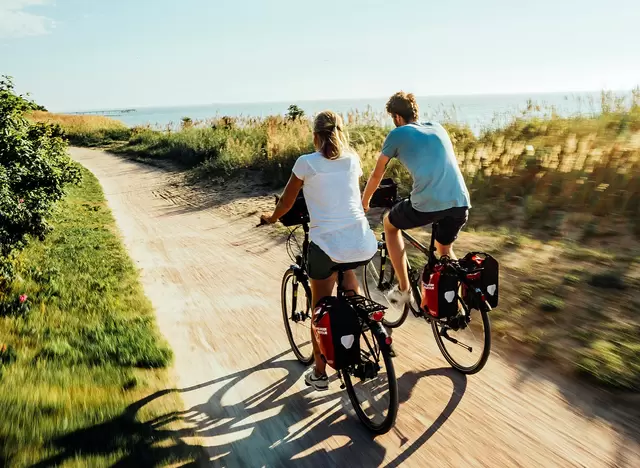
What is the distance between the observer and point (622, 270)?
5500 millimetres

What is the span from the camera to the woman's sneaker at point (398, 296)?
4.73m

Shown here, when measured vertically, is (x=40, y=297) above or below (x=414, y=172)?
below

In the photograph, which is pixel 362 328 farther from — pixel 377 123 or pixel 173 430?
pixel 377 123

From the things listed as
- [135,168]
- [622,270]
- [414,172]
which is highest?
[414,172]

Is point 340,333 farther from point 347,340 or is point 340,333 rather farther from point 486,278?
point 486,278

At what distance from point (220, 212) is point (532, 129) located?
703 cm

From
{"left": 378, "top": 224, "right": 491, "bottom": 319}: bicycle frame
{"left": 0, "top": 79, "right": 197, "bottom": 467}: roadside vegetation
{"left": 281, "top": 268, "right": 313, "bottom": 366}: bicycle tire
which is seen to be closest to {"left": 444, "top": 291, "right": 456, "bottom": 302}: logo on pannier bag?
{"left": 378, "top": 224, "right": 491, "bottom": 319}: bicycle frame

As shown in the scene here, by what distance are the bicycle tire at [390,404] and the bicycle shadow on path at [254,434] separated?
0.25ft

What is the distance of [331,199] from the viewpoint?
3354 mm

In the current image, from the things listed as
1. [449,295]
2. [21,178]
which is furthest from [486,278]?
[21,178]

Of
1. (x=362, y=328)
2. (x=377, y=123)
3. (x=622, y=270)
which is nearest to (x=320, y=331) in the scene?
(x=362, y=328)

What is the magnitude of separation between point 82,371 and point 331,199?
2.57 meters

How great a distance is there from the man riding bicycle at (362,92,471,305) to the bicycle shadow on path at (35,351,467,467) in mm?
1311

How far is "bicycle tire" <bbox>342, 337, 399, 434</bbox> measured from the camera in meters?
3.08
